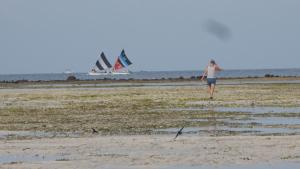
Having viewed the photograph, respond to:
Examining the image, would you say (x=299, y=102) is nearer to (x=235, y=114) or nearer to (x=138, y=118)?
(x=235, y=114)

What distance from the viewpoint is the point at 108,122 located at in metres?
23.9

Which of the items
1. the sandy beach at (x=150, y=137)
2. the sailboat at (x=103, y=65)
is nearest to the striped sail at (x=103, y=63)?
the sailboat at (x=103, y=65)

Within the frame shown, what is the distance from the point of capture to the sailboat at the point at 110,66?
5207 inches

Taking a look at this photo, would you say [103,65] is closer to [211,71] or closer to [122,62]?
[122,62]

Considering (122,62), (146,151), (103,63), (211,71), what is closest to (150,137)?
(146,151)

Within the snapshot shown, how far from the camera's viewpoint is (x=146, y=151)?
1563 cm

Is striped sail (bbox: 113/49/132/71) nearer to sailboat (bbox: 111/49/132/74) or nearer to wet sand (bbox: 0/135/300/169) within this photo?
sailboat (bbox: 111/49/132/74)

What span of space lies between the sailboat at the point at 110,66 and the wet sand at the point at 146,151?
11241cm

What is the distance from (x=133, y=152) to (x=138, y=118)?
988 centimetres

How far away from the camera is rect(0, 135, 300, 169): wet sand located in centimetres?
1395

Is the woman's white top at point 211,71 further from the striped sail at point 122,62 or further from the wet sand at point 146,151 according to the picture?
the striped sail at point 122,62

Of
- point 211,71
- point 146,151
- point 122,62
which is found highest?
point 122,62

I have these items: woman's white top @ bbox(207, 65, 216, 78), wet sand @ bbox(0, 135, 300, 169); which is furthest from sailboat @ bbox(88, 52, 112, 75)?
wet sand @ bbox(0, 135, 300, 169)

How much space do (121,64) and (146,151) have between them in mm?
118314
